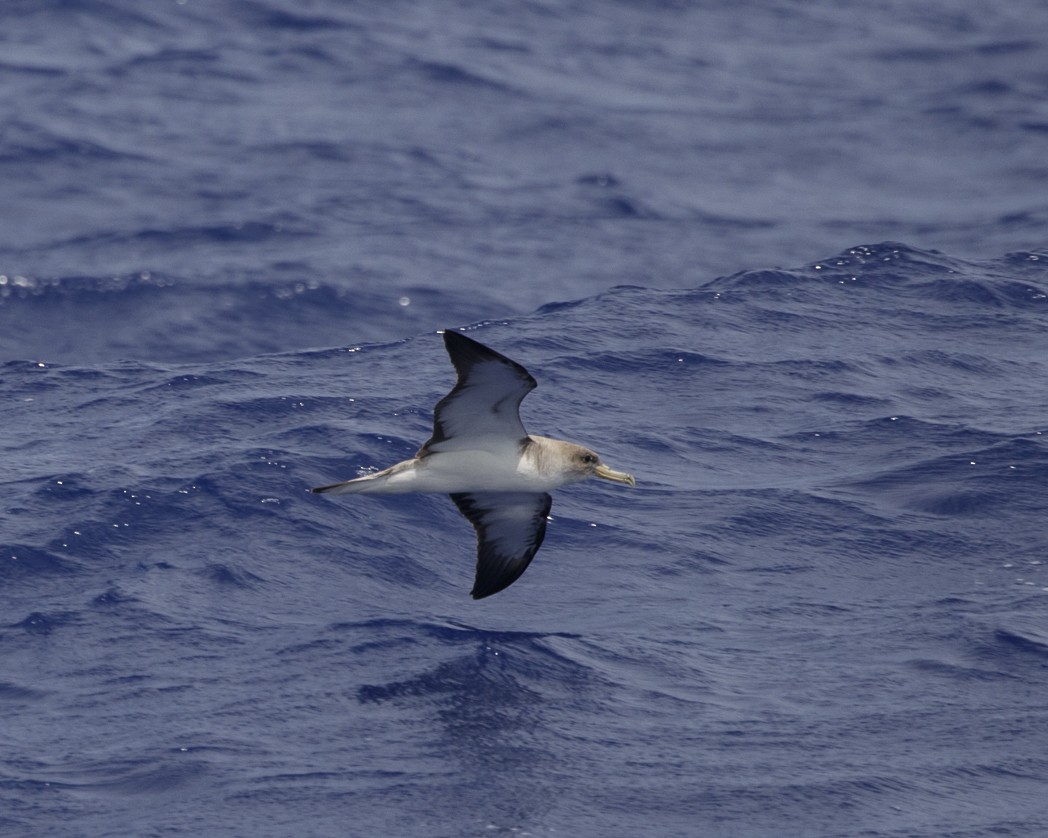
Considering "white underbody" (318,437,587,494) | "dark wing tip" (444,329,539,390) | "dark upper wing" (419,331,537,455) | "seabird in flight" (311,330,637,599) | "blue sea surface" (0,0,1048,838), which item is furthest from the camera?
"white underbody" (318,437,587,494)

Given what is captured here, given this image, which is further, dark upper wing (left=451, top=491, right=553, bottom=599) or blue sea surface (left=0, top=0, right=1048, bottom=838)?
dark upper wing (left=451, top=491, right=553, bottom=599)

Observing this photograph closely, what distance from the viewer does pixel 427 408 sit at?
18.1 metres

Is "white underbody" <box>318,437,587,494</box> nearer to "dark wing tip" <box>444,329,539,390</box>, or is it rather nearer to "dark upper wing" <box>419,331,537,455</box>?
"dark upper wing" <box>419,331,537,455</box>

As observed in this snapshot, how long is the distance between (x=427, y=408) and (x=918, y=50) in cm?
2273

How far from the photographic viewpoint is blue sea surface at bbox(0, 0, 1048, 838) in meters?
12.0

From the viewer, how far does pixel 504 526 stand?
13742 millimetres

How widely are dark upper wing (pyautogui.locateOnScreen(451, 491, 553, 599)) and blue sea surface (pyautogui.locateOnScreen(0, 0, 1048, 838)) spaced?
0.61m

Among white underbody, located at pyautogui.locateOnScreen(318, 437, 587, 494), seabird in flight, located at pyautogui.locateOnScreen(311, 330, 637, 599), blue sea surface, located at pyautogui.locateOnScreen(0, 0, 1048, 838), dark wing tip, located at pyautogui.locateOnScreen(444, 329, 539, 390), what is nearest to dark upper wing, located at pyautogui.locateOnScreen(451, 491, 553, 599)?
seabird in flight, located at pyautogui.locateOnScreen(311, 330, 637, 599)

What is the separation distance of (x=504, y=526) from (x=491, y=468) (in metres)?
0.93

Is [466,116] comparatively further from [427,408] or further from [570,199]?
[427,408]

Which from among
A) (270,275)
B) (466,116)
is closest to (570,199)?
(466,116)

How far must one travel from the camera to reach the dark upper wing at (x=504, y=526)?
44.8 feet

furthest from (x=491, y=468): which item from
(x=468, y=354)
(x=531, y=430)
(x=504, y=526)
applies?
(x=531, y=430)

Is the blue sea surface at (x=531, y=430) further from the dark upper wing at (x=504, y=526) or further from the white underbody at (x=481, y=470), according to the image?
the white underbody at (x=481, y=470)
